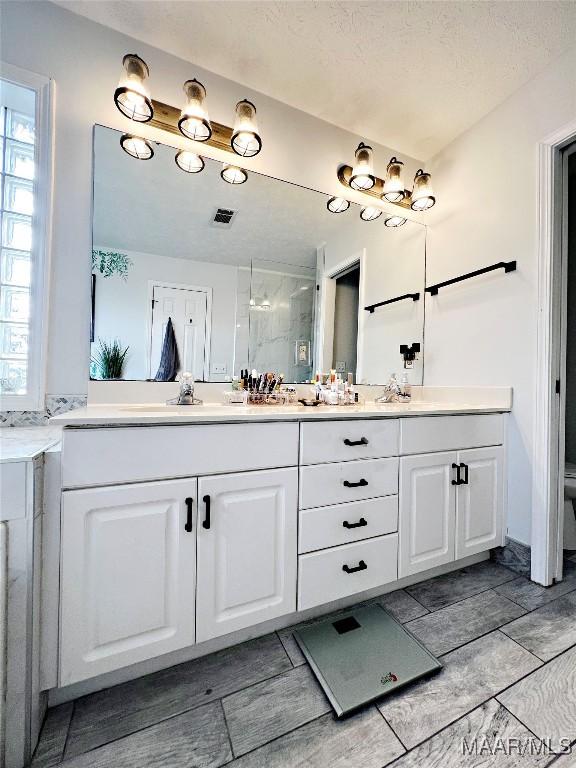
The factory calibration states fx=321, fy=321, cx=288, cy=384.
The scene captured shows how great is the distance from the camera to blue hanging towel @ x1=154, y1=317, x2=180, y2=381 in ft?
4.99

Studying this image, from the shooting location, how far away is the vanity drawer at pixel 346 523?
119cm

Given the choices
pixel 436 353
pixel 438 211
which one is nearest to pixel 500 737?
pixel 436 353

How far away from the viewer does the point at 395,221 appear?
7.02 feet

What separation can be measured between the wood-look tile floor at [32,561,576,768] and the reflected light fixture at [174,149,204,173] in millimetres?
2056

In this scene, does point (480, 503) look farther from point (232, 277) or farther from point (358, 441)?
point (232, 277)

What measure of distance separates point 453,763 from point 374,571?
56 cm

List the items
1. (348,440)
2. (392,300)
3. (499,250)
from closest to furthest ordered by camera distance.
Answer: (348,440), (499,250), (392,300)

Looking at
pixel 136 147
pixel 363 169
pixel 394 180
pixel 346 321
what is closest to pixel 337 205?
pixel 363 169

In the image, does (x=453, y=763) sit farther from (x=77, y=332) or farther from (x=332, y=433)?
(x=77, y=332)

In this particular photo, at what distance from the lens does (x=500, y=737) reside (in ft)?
2.83

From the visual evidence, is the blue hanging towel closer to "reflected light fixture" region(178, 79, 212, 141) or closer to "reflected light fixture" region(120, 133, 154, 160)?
"reflected light fixture" region(120, 133, 154, 160)

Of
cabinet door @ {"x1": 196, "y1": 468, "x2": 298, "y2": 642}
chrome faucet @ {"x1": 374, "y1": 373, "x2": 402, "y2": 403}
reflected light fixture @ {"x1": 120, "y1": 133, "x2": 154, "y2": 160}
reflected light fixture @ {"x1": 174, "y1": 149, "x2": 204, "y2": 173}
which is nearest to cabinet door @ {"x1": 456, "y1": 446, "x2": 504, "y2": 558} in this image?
chrome faucet @ {"x1": 374, "y1": 373, "x2": 402, "y2": 403}

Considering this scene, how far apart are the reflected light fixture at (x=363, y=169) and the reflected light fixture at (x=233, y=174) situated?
65 cm

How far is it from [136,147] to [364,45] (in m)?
1.14
